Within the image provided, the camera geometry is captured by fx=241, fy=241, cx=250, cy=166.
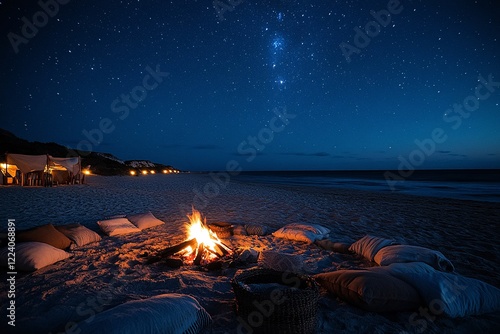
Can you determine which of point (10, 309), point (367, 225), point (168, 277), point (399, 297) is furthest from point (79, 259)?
point (367, 225)

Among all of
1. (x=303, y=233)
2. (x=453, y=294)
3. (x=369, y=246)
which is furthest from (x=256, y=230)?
(x=453, y=294)

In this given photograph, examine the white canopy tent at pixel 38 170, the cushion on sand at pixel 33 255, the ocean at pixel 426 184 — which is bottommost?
the ocean at pixel 426 184

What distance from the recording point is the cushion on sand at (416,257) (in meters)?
3.91

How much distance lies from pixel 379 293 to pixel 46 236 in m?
5.95

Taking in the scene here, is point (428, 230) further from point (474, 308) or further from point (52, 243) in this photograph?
point (52, 243)

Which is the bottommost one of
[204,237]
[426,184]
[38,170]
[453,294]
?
[426,184]

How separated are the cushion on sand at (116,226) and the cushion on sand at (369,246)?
18.8ft

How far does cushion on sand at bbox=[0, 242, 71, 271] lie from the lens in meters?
4.07

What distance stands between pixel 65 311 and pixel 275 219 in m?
6.91

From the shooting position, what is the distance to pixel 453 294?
2.99m

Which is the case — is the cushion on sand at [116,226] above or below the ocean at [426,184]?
above

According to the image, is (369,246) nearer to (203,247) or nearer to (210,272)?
(210,272)

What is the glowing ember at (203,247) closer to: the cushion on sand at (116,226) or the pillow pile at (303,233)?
the pillow pile at (303,233)

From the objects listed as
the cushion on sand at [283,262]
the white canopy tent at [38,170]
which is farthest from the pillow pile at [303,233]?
the white canopy tent at [38,170]
